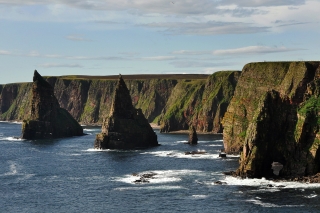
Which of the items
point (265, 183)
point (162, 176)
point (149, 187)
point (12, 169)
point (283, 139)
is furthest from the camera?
point (12, 169)

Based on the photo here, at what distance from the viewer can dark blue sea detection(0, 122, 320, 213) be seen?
4626 inches

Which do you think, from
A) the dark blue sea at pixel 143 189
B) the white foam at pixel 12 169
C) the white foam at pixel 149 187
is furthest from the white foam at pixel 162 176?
the white foam at pixel 12 169

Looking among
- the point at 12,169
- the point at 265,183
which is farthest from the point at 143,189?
the point at 12,169

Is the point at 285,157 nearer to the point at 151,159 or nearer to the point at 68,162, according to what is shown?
the point at 151,159

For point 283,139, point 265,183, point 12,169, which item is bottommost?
point 12,169

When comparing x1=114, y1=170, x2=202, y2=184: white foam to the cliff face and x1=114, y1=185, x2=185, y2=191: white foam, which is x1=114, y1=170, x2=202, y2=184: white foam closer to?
x1=114, y1=185, x2=185, y2=191: white foam

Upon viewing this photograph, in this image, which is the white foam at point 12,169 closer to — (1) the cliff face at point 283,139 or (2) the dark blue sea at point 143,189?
(2) the dark blue sea at point 143,189

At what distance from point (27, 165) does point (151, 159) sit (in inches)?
1605

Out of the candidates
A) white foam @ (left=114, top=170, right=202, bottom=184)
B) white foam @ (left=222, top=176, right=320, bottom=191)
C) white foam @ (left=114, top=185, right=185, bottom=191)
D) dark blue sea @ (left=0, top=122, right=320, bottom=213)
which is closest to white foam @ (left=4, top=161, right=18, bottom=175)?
dark blue sea @ (left=0, top=122, right=320, bottom=213)

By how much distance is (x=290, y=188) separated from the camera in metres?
130

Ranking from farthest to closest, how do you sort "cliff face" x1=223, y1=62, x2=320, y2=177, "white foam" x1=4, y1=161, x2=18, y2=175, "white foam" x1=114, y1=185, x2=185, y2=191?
"white foam" x1=4, y1=161, x2=18, y2=175, "cliff face" x1=223, y1=62, x2=320, y2=177, "white foam" x1=114, y1=185, x2=185, y2=191

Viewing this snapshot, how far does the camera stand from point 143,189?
136m

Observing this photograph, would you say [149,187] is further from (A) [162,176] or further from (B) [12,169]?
(B) [12,169]

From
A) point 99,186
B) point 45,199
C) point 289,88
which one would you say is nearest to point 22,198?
point 45,199
